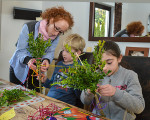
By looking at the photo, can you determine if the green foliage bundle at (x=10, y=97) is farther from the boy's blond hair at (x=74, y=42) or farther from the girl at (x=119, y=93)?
the boy's blond hair at (x=74, y=42)

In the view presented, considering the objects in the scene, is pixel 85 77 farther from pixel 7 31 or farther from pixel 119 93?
pixel 7 31

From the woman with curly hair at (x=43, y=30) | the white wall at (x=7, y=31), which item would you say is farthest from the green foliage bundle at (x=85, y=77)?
the white wall at (x=7, y=31)

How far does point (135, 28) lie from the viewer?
1.98 m

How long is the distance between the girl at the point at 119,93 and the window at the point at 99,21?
1.16m

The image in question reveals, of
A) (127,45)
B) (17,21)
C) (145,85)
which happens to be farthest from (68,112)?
(17,21)

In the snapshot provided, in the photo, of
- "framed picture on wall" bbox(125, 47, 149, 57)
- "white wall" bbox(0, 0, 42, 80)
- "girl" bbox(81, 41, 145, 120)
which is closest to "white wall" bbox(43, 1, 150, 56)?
"framed picture on wall" bbox(125, 47, 149, 57)

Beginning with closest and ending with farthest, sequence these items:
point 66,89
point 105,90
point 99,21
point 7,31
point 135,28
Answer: point 105,90, point 66,89, point 135,28, point 99,21, point 7,31

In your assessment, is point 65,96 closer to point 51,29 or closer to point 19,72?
point 19,72

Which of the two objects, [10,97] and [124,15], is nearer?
[10,97]

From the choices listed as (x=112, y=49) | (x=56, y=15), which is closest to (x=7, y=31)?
(x=56, y=15)

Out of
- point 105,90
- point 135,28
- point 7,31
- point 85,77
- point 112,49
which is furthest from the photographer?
point 7,31

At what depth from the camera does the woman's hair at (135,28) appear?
1.95 m

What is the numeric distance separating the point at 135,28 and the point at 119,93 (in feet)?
4.32

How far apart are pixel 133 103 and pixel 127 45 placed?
1.27m
